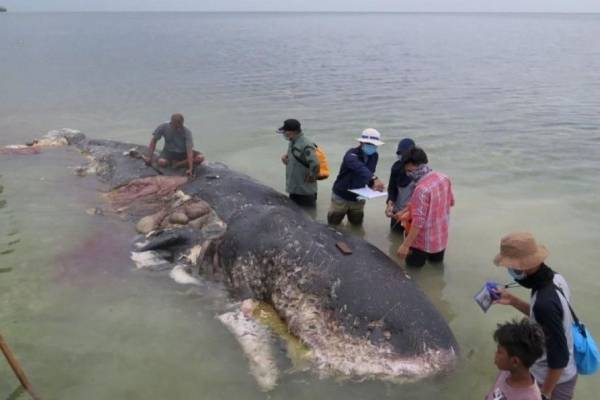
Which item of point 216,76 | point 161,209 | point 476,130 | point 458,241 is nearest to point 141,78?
point 216,76

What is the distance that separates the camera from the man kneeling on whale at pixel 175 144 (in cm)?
1138

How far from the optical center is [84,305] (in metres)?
6.99

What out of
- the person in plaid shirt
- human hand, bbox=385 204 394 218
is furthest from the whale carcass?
human hand, bbox=385 204 394 218

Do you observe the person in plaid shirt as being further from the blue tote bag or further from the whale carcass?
the blue tote bag

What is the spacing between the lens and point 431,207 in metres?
7.02

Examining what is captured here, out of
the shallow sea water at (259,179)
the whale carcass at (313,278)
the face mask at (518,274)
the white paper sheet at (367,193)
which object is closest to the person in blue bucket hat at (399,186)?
the white paper sheet at (367,193)

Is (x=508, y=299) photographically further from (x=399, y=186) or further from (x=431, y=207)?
(x=399, y=186)

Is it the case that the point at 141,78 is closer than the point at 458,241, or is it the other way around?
the point at 458,241

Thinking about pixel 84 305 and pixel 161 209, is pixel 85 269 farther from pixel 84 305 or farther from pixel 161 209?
pixel 161 209

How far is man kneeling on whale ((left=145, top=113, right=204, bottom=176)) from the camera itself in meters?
11.4

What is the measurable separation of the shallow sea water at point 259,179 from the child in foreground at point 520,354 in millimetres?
1642

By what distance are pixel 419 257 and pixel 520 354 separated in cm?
424

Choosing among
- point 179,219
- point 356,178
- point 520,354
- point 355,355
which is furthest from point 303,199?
point 520,354

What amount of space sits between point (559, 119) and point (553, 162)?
659cm
